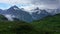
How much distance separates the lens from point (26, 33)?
172m

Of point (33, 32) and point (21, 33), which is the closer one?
point (21, 33)

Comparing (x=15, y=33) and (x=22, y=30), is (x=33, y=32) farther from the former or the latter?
(x=15, y=33)

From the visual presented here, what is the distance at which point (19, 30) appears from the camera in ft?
593

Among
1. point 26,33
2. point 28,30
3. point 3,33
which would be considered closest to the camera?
point 3,33

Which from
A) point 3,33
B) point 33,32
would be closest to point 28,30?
point 33,32

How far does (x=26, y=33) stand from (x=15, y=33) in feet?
37.9

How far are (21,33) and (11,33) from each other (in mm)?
9477

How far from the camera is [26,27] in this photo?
191250 mm

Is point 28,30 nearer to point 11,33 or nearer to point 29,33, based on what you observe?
point 29,33

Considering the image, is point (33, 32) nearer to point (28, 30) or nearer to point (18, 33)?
point (28, 30)

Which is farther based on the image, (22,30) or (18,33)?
(22,30)

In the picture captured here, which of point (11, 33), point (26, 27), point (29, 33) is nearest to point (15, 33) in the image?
point (11, 33)

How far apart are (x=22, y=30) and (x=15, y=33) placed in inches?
639

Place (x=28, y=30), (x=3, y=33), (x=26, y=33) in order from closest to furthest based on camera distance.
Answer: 1. (x=3, y=33)
2. (x=26, y=33)
3. (x=28, y=30)
